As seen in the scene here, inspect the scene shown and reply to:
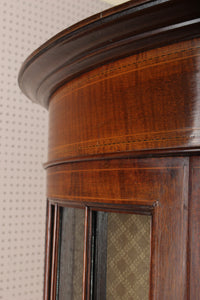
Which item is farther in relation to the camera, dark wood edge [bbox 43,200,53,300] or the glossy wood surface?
dark wood edge [bbox 43,200,53,300]

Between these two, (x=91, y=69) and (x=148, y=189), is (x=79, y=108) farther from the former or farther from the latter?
(x=148, y=189)

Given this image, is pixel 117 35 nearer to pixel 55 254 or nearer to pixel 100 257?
pixel 100 257

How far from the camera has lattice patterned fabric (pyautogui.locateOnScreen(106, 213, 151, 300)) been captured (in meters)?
0.59

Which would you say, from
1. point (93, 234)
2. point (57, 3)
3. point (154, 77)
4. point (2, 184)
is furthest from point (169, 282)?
point (57, 3)

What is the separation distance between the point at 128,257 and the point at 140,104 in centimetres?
27

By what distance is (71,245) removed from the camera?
807 mm

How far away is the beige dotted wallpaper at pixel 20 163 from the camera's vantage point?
168 centimetres

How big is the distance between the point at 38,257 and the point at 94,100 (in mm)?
1287

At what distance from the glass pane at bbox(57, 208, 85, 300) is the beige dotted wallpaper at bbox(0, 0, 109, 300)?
0.87 m

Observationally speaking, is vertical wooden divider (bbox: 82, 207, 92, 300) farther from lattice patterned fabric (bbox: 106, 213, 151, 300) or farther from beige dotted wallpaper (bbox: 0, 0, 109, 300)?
beige dotted wallpaper (bbox: 0, 0, 109, 300)

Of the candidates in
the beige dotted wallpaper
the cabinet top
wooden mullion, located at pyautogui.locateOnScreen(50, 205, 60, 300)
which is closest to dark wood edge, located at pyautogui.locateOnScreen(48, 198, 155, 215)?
wooden mullion, located at pyautogui.locateOnScreen(50, 205, 60, 300)

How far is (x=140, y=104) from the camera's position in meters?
0.57

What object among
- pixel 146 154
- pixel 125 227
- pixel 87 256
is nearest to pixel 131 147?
pixel 146 154

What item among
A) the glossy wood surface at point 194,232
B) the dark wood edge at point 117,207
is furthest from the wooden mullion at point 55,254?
the glossy wood surface at point 194,232
